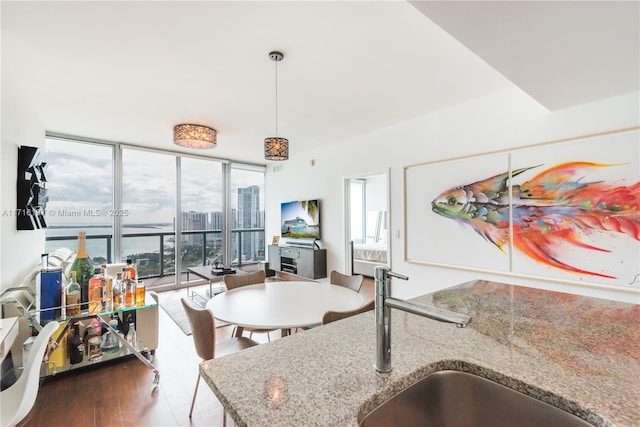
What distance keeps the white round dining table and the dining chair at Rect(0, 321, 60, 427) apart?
820mm

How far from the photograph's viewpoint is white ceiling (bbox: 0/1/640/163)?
1517 mm

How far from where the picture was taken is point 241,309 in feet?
6.28

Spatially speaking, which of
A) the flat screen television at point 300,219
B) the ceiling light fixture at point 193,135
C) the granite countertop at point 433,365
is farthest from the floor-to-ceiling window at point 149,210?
the granite countertop at point 433,365

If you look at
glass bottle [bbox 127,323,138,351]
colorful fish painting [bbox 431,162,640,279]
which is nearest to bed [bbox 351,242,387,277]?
colorful fish painting [bbox 431,162,640,279]

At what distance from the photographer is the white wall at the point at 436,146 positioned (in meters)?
2.46

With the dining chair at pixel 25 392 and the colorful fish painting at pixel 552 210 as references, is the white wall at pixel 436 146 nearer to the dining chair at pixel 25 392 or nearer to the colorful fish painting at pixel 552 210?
the colorful fish painting at pixel 552 210

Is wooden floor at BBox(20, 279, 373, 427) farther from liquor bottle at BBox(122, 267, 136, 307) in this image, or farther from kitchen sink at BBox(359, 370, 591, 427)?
kitchen sink at BBox(359, 370, 591, 427)

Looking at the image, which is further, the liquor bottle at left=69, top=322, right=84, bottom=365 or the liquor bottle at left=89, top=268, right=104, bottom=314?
the liquor bottle at left=69, top=322, right=84, bottom=365

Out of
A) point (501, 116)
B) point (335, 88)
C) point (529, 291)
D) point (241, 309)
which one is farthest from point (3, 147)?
point (501, 116)

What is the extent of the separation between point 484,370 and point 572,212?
8.28ft

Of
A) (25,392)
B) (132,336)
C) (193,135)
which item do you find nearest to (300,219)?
(193,135)

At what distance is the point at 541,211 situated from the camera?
2682 mm

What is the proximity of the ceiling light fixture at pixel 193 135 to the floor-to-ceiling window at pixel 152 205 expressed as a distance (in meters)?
1.76

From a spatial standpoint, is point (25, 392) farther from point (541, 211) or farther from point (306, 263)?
point (306, 263)
